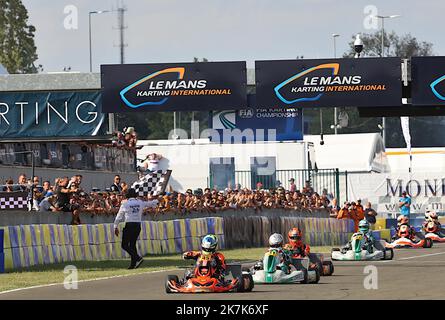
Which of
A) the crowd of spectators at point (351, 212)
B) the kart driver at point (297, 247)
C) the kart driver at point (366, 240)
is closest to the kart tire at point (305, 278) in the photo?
the kart driver at point (297, 247)

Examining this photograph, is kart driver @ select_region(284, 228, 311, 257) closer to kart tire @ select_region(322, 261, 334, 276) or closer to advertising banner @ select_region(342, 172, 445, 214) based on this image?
kart tire @ select_region(322, 261, 334, 276)

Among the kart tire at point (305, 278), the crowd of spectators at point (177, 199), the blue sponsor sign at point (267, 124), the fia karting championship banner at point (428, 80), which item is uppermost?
the fia karting championship banner at point (428, 80)

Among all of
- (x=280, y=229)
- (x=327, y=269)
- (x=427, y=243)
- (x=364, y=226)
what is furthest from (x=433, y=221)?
(x=327, y=269)

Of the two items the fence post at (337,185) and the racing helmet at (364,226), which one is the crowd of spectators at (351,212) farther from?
the racing helmet at (364,226)

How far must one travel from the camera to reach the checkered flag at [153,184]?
30.6 metres

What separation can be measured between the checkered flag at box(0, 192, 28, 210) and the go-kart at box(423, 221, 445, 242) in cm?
1525

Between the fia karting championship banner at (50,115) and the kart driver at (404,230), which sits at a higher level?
the fia karting championship banner at (50,115)

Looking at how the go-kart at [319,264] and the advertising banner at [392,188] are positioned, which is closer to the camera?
the go-kart at [319,264]

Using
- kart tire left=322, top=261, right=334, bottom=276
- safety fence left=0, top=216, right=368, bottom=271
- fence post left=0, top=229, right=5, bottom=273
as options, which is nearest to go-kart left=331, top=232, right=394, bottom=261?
safety fence left=0, top=216, right=368, bottom=271

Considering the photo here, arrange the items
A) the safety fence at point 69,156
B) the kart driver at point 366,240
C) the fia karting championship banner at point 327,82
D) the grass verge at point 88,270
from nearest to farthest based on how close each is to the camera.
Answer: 1. the grass verge at point 88,270
2. the kart driver at point 366,240
3. the safety fence at point 69,156
4. the fia karting championship banner at point 327,82

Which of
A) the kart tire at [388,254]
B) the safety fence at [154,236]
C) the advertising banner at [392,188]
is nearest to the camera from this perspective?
the safety fence at [154,236]

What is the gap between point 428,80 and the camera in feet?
104

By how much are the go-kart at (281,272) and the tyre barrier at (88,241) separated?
4688 mm
